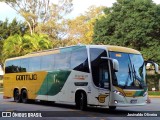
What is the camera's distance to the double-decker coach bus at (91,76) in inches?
648

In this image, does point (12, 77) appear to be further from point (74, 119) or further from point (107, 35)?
point (107, 35)

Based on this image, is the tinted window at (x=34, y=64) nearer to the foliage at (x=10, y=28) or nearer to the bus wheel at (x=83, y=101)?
the bus wheel at (x=83, y=101)

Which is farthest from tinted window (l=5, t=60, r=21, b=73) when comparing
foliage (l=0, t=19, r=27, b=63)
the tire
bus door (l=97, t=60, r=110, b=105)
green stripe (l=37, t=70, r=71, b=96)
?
→ foliage (l=0, t=19, r=27, b=63)

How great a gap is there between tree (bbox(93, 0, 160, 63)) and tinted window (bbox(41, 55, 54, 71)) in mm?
21775

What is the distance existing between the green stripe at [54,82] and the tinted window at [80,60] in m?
0.70

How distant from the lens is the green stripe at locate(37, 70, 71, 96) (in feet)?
64.8

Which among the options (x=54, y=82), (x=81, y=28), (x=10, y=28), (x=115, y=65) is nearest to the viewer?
(x=115, y=65)

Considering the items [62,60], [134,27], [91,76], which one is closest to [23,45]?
[134,27]

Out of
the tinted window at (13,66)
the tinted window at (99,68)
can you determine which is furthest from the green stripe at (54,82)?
the tinted window at (13,66)

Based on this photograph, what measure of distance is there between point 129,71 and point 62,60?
15.1 ft

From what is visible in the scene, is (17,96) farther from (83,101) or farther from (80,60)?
(83,101)

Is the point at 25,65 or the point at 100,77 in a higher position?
the point at 25,65

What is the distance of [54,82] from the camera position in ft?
67.6

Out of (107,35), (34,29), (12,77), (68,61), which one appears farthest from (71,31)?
(68,61)
